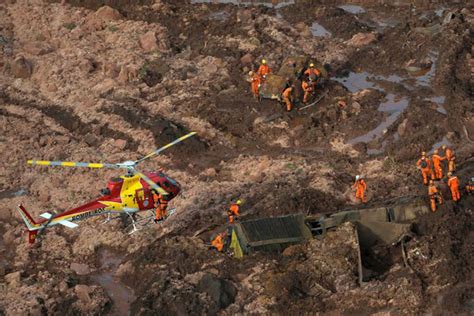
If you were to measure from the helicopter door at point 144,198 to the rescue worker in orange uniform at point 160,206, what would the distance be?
14cm

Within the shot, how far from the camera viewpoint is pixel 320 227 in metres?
20.1

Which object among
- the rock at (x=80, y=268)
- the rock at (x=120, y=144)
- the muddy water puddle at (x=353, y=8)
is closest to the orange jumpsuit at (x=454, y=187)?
the rock at (x=80, y=268)

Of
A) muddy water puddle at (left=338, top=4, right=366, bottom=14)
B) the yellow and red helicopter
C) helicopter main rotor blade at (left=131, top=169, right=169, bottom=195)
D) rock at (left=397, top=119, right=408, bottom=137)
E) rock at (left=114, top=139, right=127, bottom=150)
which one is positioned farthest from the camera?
muddy water puddle at (left=338, top=4, right=366, bottom=14)

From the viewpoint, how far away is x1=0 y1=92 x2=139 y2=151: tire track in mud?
86.5ft

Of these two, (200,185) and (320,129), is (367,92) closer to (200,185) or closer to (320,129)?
(320,129)

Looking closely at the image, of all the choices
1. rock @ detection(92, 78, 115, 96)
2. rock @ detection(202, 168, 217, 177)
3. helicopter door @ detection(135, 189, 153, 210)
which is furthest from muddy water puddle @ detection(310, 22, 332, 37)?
helicopter door @ detection(135, 189, 153, 210)

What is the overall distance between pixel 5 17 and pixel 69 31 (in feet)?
12.7

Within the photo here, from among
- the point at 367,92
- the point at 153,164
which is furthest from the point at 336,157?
the point at 153,164

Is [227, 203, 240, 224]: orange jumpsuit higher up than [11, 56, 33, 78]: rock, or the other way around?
[11, 56, 33, 78]: rock

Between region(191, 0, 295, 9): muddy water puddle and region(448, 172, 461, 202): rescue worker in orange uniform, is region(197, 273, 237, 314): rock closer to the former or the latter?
region(448, 172, 461, 202): rescue worker in orange uniform

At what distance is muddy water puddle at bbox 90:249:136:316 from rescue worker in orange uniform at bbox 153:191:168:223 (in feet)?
5.28

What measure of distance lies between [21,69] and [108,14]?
5.10m

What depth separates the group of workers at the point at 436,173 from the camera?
798 inches

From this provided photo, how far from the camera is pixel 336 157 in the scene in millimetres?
24266
